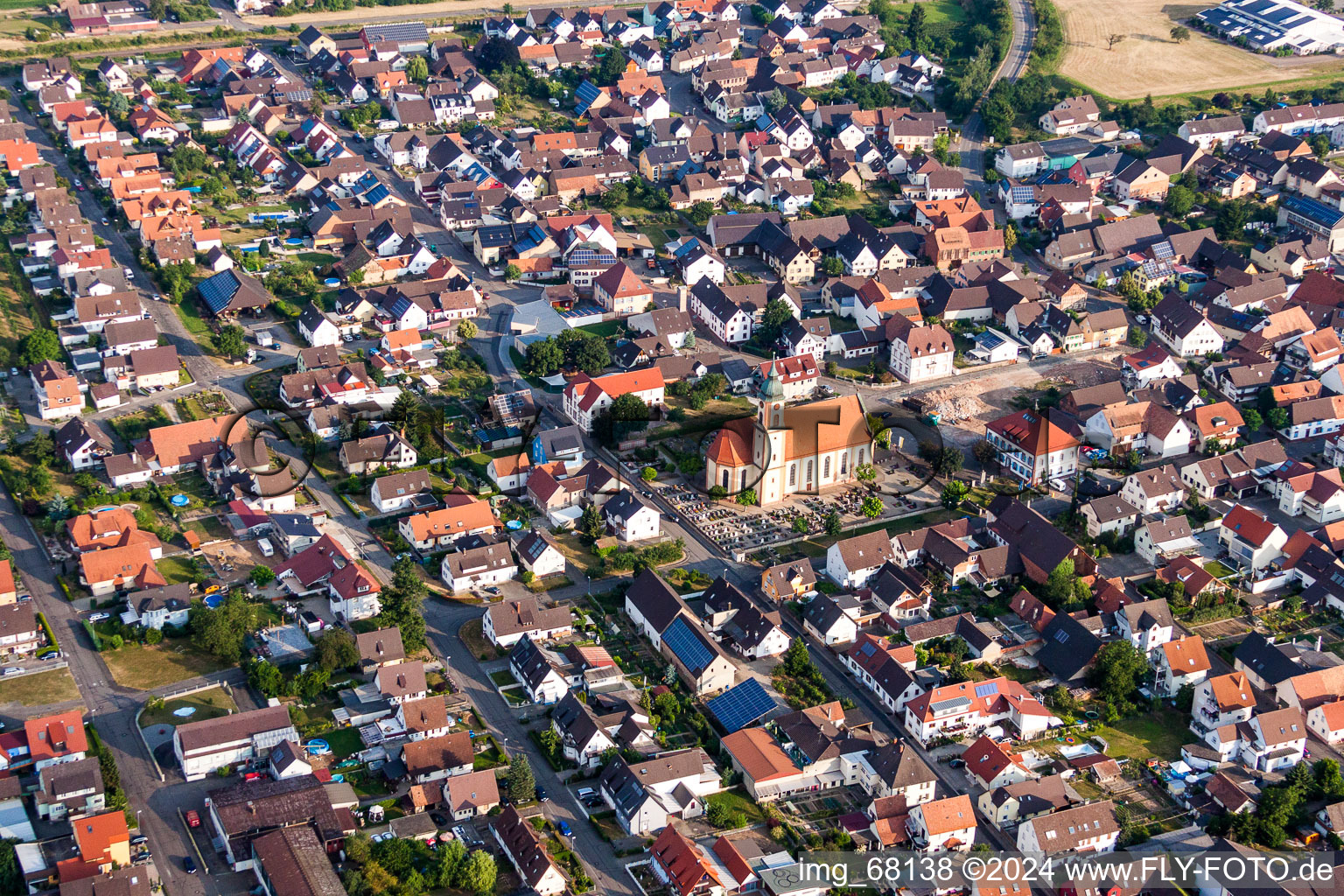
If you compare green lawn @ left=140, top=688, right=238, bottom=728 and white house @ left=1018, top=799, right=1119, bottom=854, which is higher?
green lawn @ left=140, top=688, right=238, bottom=728

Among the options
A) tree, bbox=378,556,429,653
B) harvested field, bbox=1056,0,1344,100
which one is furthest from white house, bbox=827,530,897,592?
harvested field, bbox=1056,0,1344,100

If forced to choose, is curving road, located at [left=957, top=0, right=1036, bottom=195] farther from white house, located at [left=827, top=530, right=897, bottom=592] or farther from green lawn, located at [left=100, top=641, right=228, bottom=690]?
green lawn, located at [left=100, top=641, right=228, bottom=690]

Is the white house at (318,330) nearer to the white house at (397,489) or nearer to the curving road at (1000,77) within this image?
the white house at (397,489)

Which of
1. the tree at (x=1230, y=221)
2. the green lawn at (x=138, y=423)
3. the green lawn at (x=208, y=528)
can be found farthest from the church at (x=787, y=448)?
the tree at (x=1230, y=221)

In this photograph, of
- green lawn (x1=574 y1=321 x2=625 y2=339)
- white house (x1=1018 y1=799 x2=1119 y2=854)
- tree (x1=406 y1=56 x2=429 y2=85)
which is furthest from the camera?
tree (x1=406 y1=56 x2=429 y2=85)

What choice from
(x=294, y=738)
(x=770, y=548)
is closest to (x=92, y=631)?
(x=294, y=738)

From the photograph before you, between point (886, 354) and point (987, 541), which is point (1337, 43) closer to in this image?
point (886, 354)
